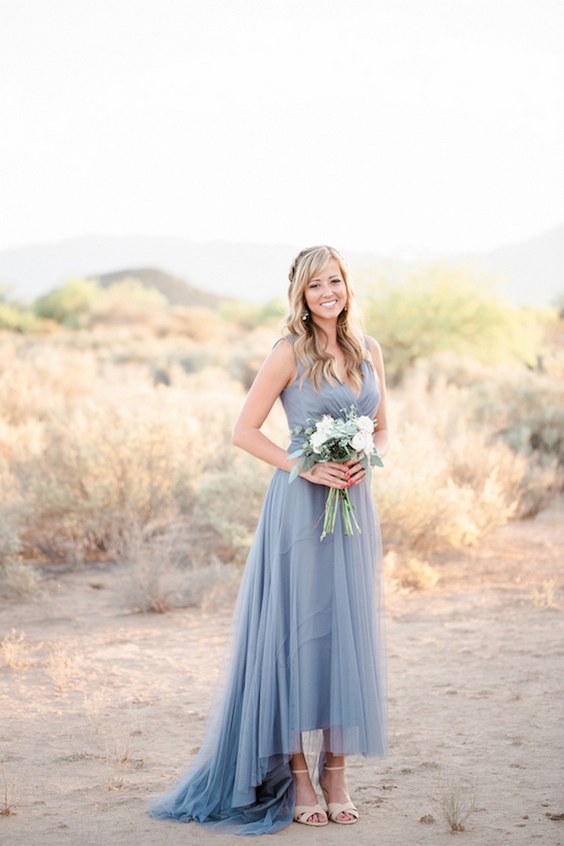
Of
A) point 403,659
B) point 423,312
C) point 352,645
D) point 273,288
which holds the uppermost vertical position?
point 273,288

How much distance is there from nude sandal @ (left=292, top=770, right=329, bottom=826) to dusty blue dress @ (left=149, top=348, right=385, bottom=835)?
4 cm

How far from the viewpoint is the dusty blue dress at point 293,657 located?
386 centimetres

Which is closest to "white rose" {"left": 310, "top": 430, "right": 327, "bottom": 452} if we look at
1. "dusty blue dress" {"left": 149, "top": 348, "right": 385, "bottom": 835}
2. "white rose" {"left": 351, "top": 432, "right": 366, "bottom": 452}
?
"white rose" {"left": 351, "top": 432, "right": 366, "bottom": 452}

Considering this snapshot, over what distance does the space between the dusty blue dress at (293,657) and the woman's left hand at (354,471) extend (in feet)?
0.35

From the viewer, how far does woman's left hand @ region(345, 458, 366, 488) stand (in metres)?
3.86

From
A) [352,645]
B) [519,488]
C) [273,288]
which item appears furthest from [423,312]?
[273,288]

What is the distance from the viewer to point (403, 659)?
6441 mm

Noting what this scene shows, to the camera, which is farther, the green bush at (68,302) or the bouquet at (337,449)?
the green bush at (68,302)

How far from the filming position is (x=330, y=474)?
12.6 ft

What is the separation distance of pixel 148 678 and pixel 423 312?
16.2 m

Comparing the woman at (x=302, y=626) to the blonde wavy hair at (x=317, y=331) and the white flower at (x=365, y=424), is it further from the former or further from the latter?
the white flower at (x=365, y=424)

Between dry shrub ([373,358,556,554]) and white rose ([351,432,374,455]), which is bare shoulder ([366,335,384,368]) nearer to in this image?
white rose ([351,432,374,455])

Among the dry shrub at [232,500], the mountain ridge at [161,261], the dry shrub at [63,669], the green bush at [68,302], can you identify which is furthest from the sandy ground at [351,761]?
the mountain ridge at [161,261]

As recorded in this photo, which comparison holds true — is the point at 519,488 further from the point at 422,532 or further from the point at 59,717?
the point at 59,717
